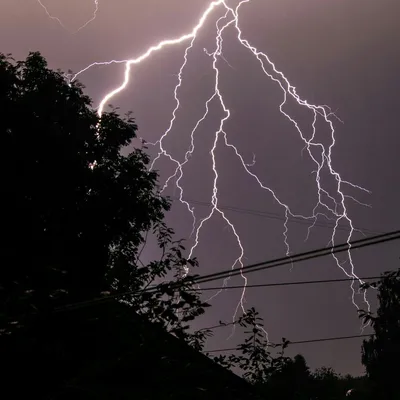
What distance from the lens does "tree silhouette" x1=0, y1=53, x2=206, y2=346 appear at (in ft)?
21.0

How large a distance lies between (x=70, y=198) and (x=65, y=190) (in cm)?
15

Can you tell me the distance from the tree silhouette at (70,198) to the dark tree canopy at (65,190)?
16 mm

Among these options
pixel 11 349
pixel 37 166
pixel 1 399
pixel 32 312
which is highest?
pixel 37 166

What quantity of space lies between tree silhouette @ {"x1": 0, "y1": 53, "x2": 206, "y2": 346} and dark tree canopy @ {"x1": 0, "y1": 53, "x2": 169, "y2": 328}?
0.02 m

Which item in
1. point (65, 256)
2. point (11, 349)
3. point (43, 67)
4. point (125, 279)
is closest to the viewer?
point (11, 349)

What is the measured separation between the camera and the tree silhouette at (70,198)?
21.0 ft

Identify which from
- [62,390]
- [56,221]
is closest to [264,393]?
[62,390]

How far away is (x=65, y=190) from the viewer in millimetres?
7730

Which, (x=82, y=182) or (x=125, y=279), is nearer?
(x=125, y=279)

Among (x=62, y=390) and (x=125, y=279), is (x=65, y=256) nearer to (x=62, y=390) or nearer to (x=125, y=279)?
(x=125, y=279)

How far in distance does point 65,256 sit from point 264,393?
3388 mm

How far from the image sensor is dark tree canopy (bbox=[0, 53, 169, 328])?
22.4 feet

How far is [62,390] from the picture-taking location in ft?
14.2

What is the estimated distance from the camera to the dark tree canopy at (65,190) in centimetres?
681
